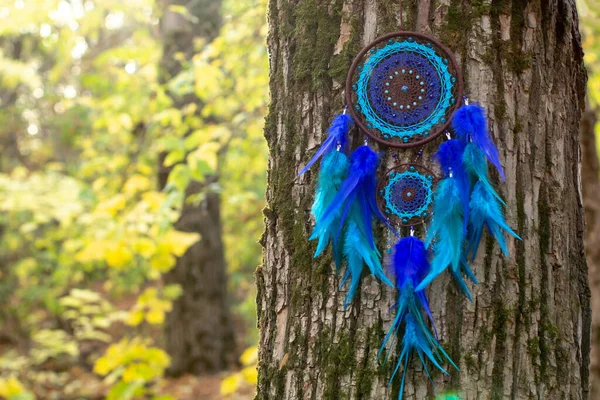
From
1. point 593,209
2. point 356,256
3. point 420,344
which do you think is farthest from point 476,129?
point 593,209

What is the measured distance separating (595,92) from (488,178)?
3783 mm

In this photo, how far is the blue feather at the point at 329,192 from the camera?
1.38 metres

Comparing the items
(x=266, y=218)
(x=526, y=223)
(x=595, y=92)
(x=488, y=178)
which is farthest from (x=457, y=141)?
(x=595, y=92)

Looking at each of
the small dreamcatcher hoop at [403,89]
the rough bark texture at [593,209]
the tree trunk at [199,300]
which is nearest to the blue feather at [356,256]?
the small dreamcatcher hoop at [403,89]

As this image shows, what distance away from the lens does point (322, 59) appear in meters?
1.45

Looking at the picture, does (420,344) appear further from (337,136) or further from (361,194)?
(337,136)

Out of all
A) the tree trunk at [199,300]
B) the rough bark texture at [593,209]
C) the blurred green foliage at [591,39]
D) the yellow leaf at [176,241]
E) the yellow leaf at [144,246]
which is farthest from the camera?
the tree trunk at [199,300]

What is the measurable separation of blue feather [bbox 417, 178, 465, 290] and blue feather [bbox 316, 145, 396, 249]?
11cm

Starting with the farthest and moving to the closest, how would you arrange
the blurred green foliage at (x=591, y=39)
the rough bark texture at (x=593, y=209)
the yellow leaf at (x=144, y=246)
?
the blurred green foliage at (x=591, y=39) → the rough bark texture at (x=593, y=209) → the yellow leaf at (x=144, y=246)

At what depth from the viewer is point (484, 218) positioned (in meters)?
1.34

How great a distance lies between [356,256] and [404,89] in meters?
0.43

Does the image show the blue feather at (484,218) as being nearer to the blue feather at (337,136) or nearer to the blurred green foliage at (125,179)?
the blue feather at (337,136)

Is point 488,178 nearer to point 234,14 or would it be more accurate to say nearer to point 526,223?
point 526,223

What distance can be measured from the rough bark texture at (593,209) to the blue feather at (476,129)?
9.41 feet
